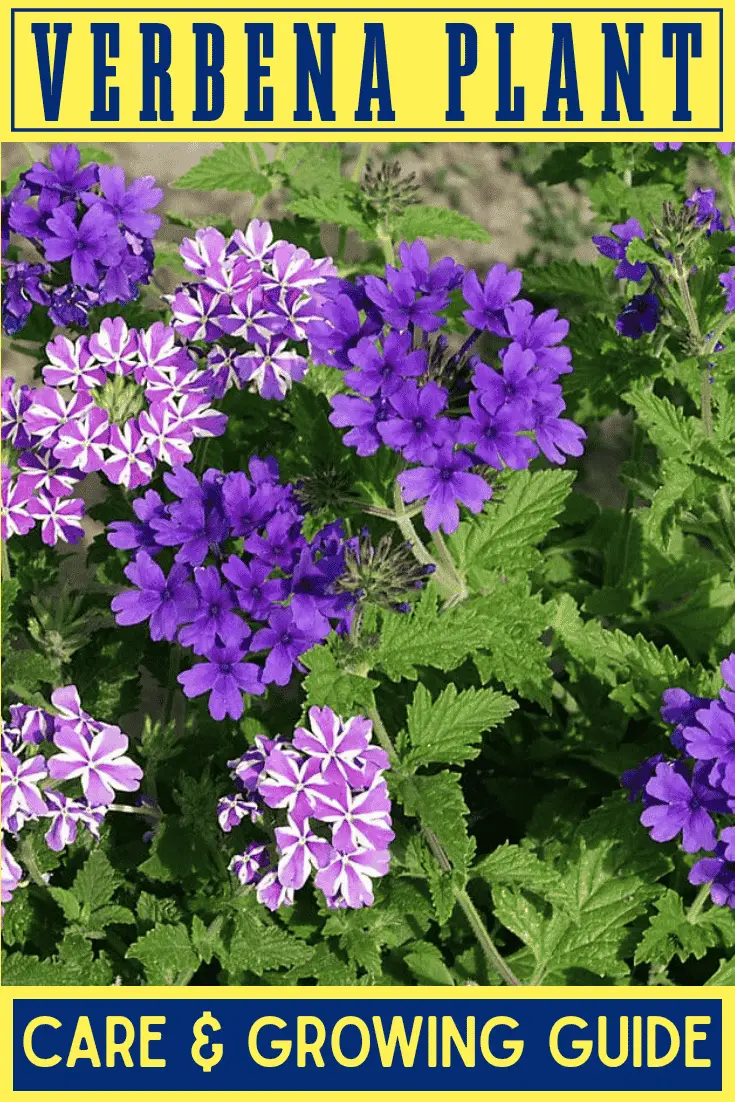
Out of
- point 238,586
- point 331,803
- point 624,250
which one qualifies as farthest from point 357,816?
point 624,250

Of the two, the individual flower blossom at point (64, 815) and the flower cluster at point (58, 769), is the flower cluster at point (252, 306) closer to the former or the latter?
the flower cluster at point (58, 769)

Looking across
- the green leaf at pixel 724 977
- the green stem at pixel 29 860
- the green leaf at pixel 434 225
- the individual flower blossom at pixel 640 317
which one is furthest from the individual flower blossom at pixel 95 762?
the green leaf at pixel 434 225

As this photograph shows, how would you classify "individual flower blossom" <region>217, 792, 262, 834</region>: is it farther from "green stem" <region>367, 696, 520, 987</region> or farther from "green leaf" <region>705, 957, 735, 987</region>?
"green leaf" <region>705, 957, 735, 987</region>

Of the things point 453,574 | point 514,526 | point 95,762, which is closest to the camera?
point 95,762

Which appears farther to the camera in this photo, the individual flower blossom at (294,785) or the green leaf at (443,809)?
the green leaf at (443,809)

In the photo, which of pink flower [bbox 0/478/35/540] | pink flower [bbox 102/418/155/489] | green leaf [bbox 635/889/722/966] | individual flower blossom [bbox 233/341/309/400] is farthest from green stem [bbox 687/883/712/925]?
pink flower [bbox 0/478/35/540]

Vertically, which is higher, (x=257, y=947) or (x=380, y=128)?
(x=380, y=128)

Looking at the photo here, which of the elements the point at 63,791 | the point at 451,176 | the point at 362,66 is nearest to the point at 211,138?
the point at 362,66

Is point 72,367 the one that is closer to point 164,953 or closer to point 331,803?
point 331,803
